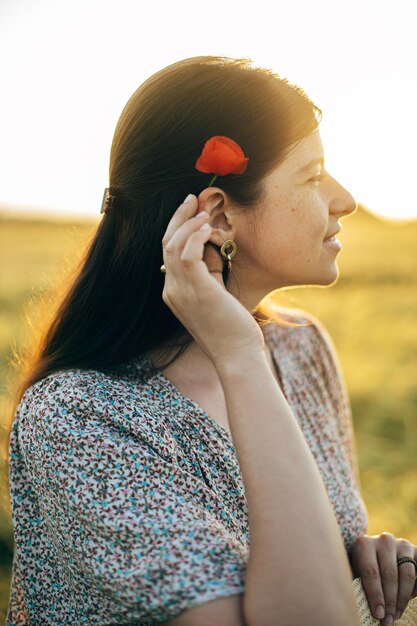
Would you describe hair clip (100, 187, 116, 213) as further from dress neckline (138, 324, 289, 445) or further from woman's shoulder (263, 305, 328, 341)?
woman's shoulder (263, 305, 328, 341)

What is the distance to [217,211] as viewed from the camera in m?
2.20

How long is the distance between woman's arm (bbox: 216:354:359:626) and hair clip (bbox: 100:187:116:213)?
2.64 feet

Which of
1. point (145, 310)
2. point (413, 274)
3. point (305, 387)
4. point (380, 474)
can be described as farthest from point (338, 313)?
point (145, 310)

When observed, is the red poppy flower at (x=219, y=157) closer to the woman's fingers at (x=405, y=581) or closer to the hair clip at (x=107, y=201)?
the hair clip at (x=107, y=201)

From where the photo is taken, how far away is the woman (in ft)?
5.25

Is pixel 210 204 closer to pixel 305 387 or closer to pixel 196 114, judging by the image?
pixel 196 114

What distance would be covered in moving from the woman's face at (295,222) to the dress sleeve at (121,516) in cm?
78

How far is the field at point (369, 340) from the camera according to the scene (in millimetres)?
3547

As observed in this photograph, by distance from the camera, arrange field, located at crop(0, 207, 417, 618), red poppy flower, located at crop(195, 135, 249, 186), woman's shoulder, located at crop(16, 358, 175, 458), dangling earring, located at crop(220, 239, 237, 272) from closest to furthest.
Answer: woman's shoulder, located at crop(16, 358, 175, 458), red poppy flower, located at crop(195, 135, 249, 186), dangling earring, located at crop(220, 239, 237, 272), field, located at crop(0, 207, 417, 618)

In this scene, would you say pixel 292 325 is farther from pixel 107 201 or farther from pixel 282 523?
pixel 282 523

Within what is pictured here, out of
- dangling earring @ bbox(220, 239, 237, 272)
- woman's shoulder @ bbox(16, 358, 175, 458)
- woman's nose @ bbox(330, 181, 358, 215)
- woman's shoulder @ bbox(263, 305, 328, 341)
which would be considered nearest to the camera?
woman's shoulder @ bbox(16, 358, 175, 458)

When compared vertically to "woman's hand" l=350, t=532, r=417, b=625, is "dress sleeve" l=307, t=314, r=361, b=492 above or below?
above

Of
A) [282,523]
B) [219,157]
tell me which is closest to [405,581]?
[282,523]

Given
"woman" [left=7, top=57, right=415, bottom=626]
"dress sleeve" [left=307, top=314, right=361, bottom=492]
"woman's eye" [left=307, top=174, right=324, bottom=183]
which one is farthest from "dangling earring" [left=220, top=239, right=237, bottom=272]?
"dress sleeve" [left=307, top=314, right=361, bottom=492]
